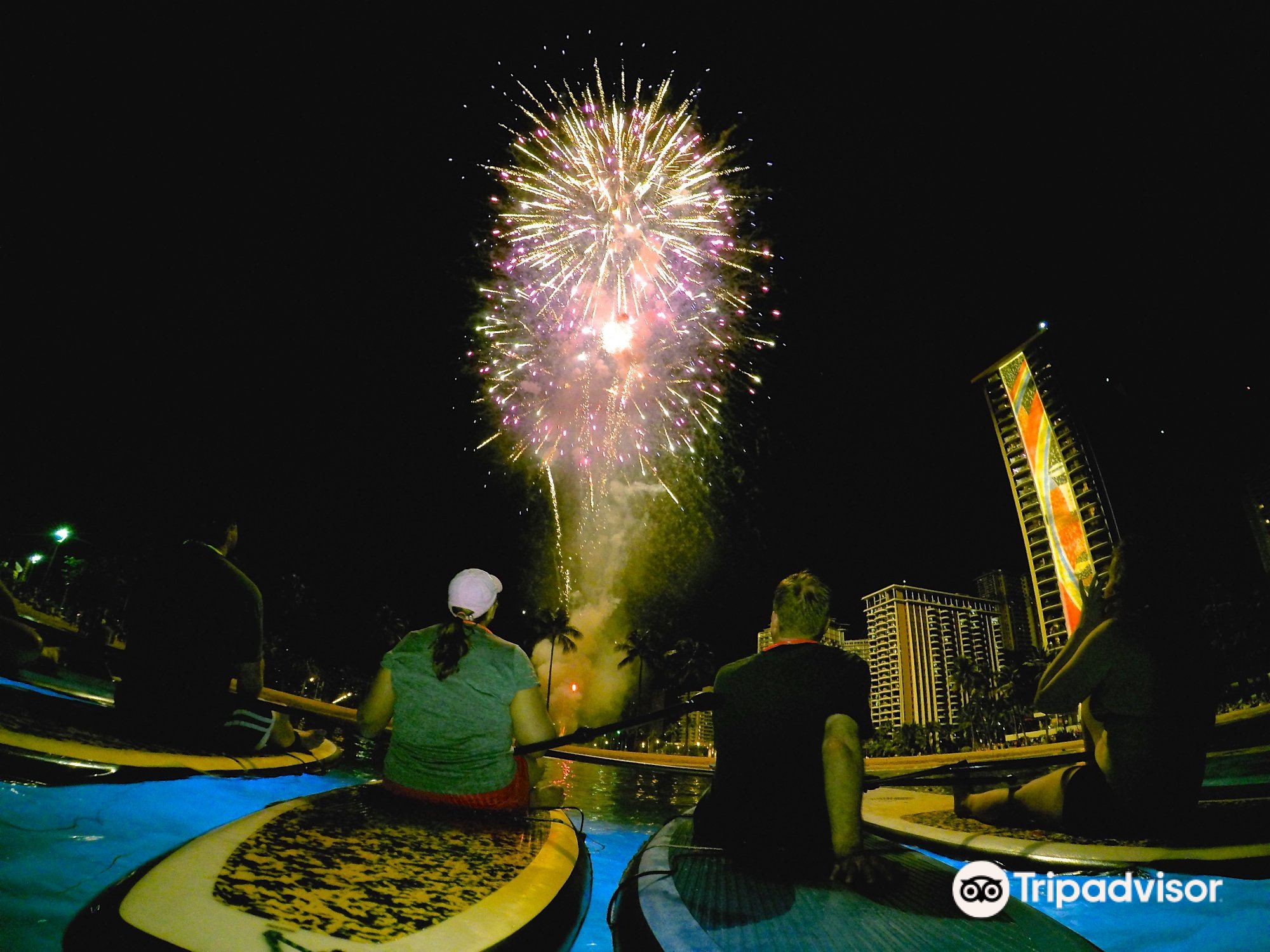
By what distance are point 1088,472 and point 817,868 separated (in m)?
36.1

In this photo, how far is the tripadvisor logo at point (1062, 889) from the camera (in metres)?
2.62

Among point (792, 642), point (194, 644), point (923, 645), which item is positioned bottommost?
point (194, 644)

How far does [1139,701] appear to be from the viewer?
3.26m

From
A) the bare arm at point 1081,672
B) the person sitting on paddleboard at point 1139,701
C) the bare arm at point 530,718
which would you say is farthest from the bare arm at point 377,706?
the person sitting on paddleboard at point 1139,701

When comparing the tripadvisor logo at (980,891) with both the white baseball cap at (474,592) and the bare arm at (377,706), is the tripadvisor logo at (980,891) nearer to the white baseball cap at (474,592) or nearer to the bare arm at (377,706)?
the white baseball cap at (474,592)

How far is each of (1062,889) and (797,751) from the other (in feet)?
8.91

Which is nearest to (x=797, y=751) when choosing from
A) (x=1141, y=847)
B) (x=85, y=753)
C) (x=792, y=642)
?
(x=792, y=642)

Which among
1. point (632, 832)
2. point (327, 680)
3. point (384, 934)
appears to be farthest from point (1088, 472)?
point (327, 680)

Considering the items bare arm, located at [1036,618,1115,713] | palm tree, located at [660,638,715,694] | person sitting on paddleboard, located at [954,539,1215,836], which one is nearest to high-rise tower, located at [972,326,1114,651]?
person sitting on paddleboard, located at [954,539,1215,836]

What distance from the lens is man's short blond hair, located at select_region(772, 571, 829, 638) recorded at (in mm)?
3043

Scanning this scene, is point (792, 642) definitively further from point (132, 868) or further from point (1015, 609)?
point (1015, 609)

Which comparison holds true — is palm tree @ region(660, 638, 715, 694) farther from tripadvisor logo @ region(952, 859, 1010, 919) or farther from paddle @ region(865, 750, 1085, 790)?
Answer: tripadvisor logo @ region(952, 859, 1010, 919)

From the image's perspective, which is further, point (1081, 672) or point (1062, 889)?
point (1062, 889)

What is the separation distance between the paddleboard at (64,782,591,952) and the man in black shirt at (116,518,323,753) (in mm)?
1719
